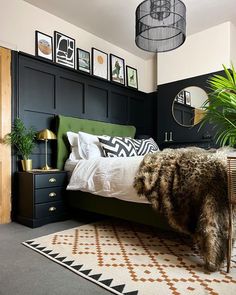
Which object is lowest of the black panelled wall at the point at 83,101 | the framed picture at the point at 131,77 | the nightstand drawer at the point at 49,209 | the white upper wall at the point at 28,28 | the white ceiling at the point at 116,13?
the nightstand drawer at the point at 49,209

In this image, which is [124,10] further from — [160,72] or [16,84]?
[16,84]

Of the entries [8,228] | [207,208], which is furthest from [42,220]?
[207,208]

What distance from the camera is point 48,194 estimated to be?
2785mm

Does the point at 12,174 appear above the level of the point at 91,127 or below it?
below

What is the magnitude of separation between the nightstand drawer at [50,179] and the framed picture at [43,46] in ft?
5.45

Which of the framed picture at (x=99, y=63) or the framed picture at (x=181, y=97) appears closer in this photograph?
the framed picture at (x=99, y=63)

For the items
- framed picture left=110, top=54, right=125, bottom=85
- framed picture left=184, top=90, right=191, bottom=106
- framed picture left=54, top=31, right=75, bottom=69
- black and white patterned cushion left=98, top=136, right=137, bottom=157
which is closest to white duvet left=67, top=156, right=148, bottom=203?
black and white patterned cushion left=98, top=136, right=137, bottom=157

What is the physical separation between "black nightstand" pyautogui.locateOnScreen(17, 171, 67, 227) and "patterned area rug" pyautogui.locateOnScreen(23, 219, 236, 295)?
398 millimetres

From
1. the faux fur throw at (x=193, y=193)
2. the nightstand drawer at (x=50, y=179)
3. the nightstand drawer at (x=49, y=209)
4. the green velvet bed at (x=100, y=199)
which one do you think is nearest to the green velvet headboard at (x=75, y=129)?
the green velvet bed at (x=100, y=199)

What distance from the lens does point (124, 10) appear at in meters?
3.39

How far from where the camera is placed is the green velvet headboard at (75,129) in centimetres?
328

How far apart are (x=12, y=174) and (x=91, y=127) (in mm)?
1322

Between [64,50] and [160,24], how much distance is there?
153 cm

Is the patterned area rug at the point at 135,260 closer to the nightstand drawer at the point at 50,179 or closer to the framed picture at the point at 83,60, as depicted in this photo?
the nightstand drawer at the point at 50,179
